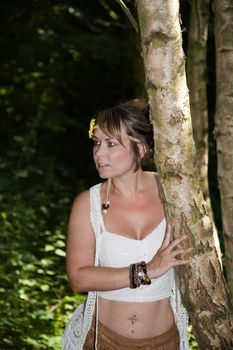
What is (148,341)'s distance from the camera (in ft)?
8.09

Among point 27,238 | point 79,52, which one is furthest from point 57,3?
point 27,238

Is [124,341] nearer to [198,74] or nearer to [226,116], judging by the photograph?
[226,116]

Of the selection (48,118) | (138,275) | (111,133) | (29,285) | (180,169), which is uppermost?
(48,118)

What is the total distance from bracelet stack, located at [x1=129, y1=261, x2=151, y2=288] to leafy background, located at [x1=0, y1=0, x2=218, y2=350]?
2061 mm

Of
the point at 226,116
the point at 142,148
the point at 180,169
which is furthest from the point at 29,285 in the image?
the point at 180,169

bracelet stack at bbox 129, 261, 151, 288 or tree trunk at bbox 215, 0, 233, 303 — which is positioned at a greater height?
tree trunk at bbox 215, 0, 233, 303

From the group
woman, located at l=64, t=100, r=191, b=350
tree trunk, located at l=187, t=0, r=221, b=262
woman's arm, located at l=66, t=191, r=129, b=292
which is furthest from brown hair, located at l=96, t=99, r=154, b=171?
tree trunk, located at l=187, t=0, r=221, b=262

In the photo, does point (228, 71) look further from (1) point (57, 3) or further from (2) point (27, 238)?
(1) point (57, 3)

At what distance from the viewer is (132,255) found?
243cm

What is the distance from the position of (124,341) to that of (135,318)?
0.35 ft

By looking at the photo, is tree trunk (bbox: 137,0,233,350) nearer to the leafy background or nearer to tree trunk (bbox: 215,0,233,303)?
tree trunk (bbox: 215,0,233,303)

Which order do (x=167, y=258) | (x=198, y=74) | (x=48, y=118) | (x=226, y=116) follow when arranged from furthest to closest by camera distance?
(x=48, y=118) → (x=198, y=74) → (x=226, y=116) → (x=167, y=258)

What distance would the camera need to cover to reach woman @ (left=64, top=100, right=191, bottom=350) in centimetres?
243

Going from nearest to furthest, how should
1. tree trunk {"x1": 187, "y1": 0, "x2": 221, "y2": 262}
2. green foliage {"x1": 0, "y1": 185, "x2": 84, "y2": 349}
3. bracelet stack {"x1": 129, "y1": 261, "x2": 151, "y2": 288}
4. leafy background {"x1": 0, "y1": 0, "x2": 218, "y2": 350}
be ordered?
bracelet stack {"x1": 129, "y1": 261, "x2": 151, "y2": 288} < tree trunk {"x1": 187, "y1": 0, "x2": 221, "y2": 262} < green foliage {"x1": 0, "y1": 185, "x2": 84, "y2": 349} < leafy background {"x1": 0, "y1": 0, "x2": 218, "y2": 350}
